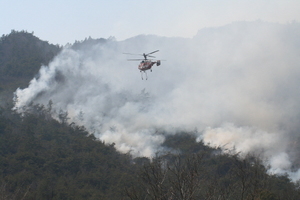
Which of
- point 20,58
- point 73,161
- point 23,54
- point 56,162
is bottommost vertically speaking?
point 56,162

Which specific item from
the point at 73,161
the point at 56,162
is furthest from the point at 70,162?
the point at 56,162

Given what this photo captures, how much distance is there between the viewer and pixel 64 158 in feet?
292

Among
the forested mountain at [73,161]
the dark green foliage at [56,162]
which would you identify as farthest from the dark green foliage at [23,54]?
the dark green foliage at [56,162]

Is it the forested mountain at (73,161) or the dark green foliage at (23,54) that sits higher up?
the dark green foliage at (23,54)

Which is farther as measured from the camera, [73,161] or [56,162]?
[73,161]

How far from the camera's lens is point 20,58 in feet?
500

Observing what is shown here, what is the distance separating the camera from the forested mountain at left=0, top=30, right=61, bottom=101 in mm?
138325

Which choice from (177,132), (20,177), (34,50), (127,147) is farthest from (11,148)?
(34,50)

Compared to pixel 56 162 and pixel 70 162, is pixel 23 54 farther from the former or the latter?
pixel 70 162

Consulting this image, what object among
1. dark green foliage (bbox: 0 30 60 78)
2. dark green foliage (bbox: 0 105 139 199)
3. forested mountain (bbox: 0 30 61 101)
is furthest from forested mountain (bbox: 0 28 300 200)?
dark green foliage (bbox: 0 30 60 78)

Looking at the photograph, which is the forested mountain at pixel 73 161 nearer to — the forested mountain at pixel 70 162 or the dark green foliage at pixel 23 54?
the forested mountain at pixel 70 162

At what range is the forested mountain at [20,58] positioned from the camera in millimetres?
138325

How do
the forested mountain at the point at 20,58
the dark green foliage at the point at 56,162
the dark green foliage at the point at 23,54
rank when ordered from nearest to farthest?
the dark green foliage at the point at 56,162, the forested mountain at the point at 20,58, the dark green foliage at the point at 23,54

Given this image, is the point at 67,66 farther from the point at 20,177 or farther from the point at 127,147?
the point at 20,177
